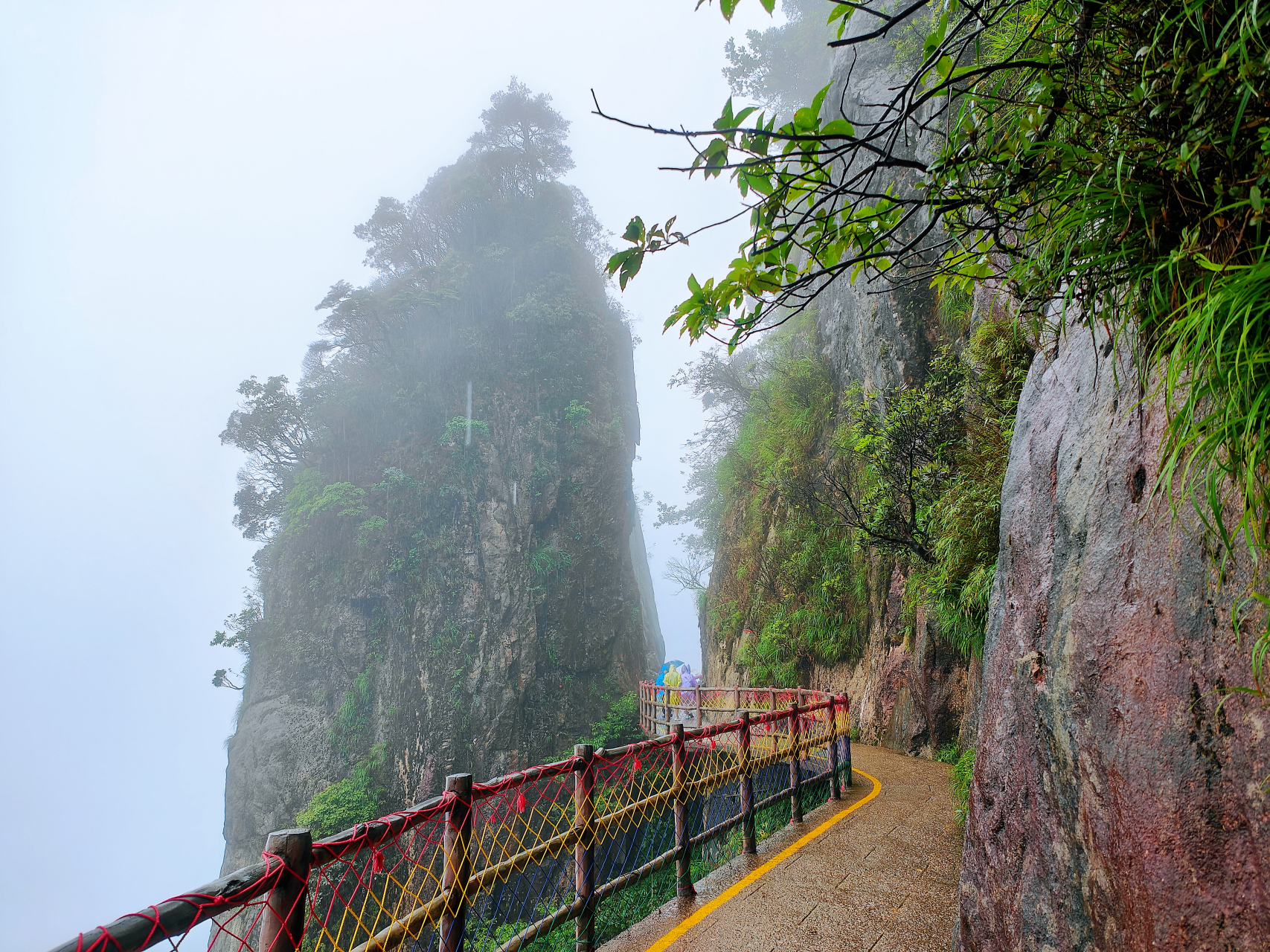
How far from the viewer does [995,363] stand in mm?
6395

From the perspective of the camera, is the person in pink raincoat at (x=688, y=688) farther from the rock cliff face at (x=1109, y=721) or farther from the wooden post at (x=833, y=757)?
the rock cliff face at (x=1109, y=721)

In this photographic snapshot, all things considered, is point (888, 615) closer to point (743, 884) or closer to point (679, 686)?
point (679, 686)

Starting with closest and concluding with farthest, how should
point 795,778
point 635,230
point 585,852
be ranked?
point 635,230, point 585,852, point 795,778

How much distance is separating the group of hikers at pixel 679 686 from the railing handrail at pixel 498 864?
316 inches

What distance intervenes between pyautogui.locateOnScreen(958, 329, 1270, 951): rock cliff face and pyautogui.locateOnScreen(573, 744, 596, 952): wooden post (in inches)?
70.0

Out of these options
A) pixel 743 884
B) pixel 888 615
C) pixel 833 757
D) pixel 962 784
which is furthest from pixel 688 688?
pixel 743 884

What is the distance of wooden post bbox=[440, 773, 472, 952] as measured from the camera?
251 cm

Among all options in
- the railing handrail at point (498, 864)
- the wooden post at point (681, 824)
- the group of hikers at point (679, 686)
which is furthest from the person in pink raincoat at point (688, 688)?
the wooden post at point (681, 824)

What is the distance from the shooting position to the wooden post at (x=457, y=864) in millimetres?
2508

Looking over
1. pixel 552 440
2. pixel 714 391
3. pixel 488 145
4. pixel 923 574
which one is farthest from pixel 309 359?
pixel 923 574

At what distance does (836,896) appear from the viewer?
354 centimetres

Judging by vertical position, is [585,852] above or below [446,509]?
below

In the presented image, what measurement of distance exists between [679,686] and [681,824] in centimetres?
1066

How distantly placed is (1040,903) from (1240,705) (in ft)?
3.30
